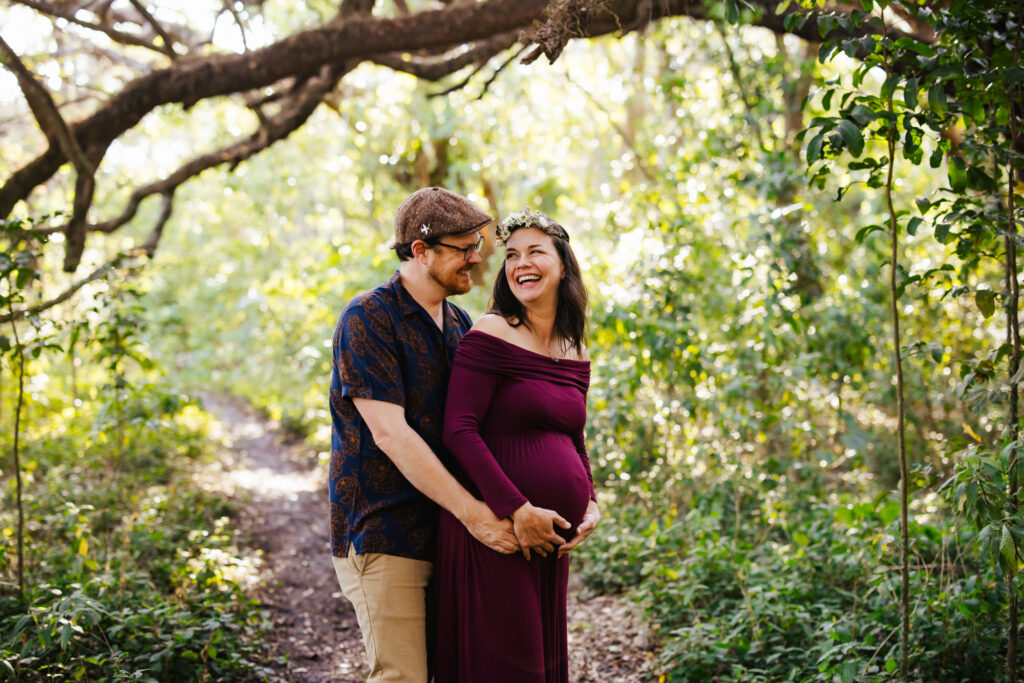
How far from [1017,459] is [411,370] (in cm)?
195

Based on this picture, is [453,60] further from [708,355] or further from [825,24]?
[825,24]

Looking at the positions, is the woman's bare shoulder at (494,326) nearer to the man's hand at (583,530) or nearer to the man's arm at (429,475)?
the man's arm at (429,475)

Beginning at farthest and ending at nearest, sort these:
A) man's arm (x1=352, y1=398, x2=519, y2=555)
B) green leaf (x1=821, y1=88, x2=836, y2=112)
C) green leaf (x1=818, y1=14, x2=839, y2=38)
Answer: green leaf (x1=821, y1=88, x2=836, y2=112), green leaf (x1=818, y1=14, x2=839, y2=38), man's arm (x1=352, y1=398, x2=519, y2=555)

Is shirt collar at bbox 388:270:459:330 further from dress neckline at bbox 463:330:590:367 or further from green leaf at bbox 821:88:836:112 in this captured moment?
green leaf at bbox 821:88:836:112

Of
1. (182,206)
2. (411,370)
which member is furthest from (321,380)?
(182,206)

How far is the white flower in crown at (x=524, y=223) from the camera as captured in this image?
259cm

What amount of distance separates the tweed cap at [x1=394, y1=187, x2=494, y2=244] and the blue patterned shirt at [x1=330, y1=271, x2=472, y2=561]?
0.21m

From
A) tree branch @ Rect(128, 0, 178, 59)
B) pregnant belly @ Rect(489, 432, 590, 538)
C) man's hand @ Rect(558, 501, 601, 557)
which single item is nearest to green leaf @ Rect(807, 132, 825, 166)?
pregnant belly @ Rect(489, 432, 590, 538)

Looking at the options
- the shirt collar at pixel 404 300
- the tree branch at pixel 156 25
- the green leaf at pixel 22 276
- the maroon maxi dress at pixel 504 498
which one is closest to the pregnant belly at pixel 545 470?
the maroon maxi dress at pixel 504 498

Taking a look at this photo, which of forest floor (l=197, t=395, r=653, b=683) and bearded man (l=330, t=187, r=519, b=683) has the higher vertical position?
bearded man (l=330, t=187, r=519, b=683)

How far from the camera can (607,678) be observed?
370cm

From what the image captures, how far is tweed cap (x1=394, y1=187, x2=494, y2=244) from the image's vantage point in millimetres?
2391

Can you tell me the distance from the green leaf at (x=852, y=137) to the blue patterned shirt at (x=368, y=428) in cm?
163

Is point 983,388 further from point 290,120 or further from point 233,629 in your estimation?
point 290,120
